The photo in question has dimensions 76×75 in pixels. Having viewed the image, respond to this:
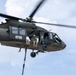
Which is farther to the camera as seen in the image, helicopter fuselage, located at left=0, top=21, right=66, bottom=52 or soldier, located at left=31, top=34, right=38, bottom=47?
soldier, located at left=31, top=34, right=38, bottom=47

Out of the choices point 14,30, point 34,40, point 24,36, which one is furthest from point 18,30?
point 34,40

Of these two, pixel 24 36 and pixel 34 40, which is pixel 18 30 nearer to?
pixel 24 36

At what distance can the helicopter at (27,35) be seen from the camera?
5319 cm

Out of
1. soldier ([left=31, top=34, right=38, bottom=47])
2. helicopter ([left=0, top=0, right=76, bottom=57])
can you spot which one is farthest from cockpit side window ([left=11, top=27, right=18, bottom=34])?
soldier ([left=31, top=34, right=38, bottom=47])

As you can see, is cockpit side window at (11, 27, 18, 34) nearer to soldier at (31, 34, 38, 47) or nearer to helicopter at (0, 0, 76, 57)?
helicopter at (0, 0, 76, 57)

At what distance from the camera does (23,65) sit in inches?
1954

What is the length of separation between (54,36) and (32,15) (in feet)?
17.7

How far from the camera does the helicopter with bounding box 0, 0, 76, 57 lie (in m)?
53.2

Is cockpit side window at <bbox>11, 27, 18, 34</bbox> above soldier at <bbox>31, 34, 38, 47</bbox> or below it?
above

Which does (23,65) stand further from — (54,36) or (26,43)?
(54,36)

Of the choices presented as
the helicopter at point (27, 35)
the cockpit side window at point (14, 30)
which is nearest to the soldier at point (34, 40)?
the helicopter at point (27, 35)

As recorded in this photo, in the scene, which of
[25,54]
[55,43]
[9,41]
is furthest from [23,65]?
[55,43]

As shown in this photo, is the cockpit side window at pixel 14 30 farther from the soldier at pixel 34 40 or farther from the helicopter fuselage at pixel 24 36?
the soldier at pixel 34 40

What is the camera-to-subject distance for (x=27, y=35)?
55.1 metres
